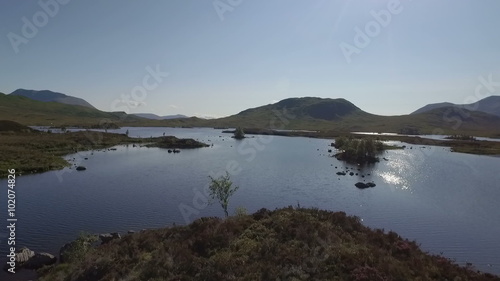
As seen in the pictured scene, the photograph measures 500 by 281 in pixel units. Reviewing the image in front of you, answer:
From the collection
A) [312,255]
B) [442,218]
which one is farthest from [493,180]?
[312,255]

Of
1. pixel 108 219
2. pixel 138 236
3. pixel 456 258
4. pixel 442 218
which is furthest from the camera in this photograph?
pixel 442 218

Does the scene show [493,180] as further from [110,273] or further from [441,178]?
[110,273]

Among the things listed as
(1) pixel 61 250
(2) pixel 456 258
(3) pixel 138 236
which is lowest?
(2) pixel 456 258

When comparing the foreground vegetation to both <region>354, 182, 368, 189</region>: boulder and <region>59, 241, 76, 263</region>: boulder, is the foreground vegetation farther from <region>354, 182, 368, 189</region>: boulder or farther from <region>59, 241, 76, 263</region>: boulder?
<region>354, 182, 368, 189</region>: boulder

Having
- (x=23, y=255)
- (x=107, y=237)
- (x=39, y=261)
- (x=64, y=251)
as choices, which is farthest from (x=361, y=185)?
(x=23, y=255)

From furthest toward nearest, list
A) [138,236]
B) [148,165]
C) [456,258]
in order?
1. [148,165]
2. [456,258]
3. [138,236]

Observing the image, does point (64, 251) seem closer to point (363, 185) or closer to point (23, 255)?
point (23, 255)
